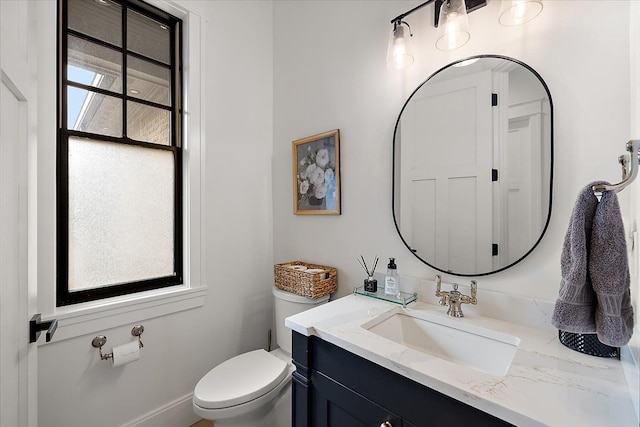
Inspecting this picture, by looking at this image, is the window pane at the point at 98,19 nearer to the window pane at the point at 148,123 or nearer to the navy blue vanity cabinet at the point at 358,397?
the window pane at the point at 148,123

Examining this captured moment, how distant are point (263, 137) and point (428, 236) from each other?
132cm

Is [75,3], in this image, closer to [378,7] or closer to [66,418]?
[378,7]

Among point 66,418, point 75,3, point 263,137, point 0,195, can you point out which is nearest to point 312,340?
point 0,195

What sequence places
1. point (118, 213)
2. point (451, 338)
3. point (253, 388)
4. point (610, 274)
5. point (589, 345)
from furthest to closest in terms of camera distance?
1. point (118, 213)
2. point (253, 388)
3. point (451, 338)
4. point (589, 345)
5. point (610, 274)

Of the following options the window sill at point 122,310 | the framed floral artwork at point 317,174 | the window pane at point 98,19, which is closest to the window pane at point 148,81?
the window pane at point 98,19

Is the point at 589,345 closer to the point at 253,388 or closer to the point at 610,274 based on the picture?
the point at 610,274

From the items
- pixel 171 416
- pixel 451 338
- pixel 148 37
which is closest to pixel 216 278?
pixel 171 416

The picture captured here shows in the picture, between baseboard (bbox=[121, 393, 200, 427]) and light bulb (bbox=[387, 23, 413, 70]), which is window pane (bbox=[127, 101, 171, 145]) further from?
baseboard (bbox=[121, 393, 200, 427])

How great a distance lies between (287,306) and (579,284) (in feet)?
4.28

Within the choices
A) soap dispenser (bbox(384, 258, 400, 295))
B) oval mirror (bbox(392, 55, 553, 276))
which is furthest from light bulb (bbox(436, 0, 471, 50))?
soap dispenser (bbox(384, 258, 400, 295))

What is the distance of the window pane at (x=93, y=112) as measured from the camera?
1.36 metres

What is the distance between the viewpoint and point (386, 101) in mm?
1414

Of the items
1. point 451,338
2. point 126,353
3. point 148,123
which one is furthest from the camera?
point 148,123

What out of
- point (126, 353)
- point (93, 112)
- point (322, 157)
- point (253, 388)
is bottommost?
point (253, 388)
